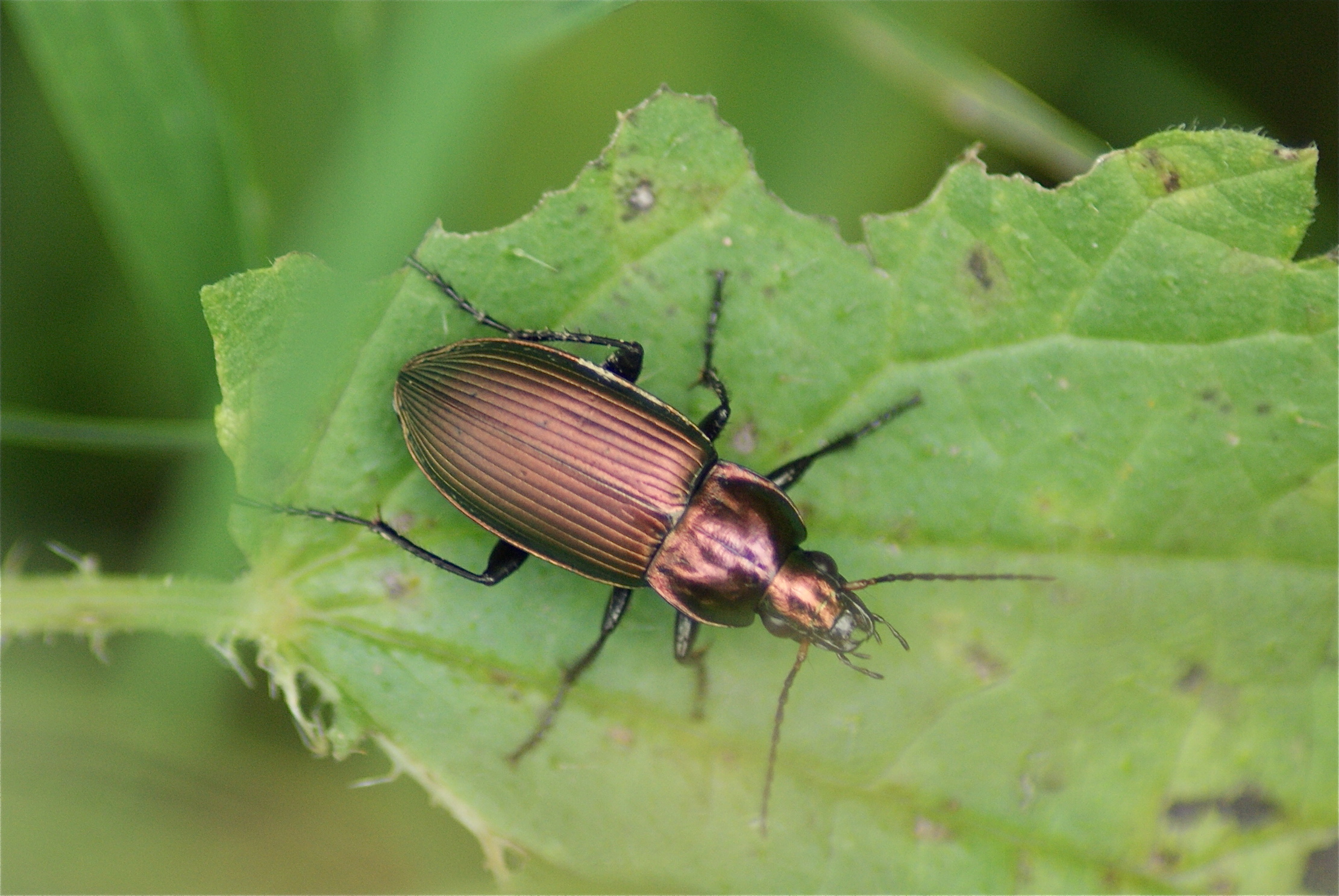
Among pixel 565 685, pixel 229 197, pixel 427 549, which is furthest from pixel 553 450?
pixel 229 197

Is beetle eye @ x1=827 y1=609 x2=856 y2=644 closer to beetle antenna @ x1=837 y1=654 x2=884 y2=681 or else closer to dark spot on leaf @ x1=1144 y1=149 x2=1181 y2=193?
beetle antenna @ x1=837 y1=654 x2=884 y2=681

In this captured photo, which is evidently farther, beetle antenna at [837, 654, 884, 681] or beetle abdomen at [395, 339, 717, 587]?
beetle antenna at [837, 654, 884, 681]

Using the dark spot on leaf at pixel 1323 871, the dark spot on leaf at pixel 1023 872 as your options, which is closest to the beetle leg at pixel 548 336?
the dark spot on leaf at pixel 1023 872

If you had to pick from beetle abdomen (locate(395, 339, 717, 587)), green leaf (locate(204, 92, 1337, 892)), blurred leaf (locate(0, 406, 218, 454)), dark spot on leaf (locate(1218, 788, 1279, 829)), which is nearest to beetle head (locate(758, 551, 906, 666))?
green leaf (locate(204, 92, 1337, 892))

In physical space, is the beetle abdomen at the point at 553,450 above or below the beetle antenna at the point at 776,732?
above

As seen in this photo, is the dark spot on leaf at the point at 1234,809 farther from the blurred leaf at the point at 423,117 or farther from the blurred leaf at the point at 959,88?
the blurred leaf at the point at 423,117

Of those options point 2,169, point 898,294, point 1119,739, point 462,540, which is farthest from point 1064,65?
point 2,169

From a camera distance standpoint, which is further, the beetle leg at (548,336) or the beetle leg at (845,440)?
the beetle leg at (845,440)

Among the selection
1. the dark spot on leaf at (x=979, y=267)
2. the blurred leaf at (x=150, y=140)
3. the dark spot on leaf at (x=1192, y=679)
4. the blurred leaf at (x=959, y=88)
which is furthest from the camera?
the blurred leaf at (x=959, y=88)
